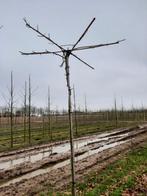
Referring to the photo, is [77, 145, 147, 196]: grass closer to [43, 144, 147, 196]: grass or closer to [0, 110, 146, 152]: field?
[43, 144, 147, 196]: grass

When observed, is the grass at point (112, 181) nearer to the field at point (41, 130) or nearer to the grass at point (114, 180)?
the grass at point (114, 180)

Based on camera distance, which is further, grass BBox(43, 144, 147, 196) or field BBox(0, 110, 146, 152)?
field BBox(0, 110, 146, 152)

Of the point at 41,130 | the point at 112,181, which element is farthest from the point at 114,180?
the point at 41,130

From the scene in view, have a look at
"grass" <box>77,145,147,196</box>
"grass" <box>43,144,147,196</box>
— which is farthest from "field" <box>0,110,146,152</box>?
"grass" <box>43,144,147,196</box>

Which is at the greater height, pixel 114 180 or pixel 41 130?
pixel 41 130

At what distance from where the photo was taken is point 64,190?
13.0 meters

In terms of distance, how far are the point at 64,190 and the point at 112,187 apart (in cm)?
192

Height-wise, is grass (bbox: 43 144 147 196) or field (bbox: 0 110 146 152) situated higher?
field (bbox: 0 110 146 152)

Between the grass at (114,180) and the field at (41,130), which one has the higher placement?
the field at (41,130)

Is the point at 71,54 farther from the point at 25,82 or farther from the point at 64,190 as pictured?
the point at 25,82

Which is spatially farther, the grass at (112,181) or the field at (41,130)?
the field at (41,130)

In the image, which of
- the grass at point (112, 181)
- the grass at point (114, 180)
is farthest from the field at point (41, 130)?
the grass at point (112, 181)

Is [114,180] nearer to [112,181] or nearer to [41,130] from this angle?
[112,181]

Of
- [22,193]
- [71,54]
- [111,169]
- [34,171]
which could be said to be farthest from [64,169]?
[71,54]
